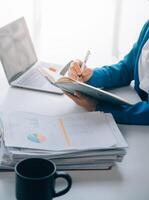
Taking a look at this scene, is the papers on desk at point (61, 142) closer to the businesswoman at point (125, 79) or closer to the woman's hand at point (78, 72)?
the businesswoman at point (125, 79)

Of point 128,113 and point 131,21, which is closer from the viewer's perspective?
point 128,113

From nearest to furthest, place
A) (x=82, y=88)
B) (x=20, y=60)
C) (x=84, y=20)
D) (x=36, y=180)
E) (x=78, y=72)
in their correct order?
(x=36, y=180) < (x=82, y=88) < (x=78, y=72) < (x=20, y=60) < (x=84, y=20)

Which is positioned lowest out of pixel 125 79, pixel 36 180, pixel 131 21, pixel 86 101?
pixel 131 21

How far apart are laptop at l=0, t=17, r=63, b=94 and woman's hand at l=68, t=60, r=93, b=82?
0.08 m

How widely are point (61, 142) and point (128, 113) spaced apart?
317 mm

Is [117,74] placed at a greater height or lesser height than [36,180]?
lesser

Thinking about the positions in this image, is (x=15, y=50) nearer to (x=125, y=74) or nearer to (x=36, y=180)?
(x=125, y=74)

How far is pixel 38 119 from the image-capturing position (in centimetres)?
113

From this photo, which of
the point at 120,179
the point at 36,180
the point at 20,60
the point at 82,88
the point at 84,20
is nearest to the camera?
the point at 36,180

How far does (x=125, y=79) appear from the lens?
1646mm

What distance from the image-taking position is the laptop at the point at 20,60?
150 centimetres

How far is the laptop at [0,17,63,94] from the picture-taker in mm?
1504

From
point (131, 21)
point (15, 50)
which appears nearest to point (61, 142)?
point (15, 50)

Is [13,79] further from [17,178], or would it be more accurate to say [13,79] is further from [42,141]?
[17,178]
